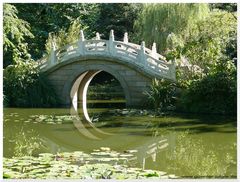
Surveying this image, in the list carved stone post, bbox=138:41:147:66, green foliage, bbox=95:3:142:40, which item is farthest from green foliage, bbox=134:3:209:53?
carved stone post, bbox=138:41:147:66

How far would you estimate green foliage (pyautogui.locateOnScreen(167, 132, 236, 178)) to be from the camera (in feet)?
21.5

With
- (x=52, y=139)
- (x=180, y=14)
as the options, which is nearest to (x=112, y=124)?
(x=52, y=139)

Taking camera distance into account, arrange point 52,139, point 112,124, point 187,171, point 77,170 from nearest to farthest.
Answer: point 77,170 < point 187,171 < point 52,139 < point 112,124

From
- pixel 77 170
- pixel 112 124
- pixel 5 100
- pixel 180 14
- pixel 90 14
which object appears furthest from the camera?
pixel 90 14

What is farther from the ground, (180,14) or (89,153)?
(180,14)

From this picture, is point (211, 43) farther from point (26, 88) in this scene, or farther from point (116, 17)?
point (116, 17)

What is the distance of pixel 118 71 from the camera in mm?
13805

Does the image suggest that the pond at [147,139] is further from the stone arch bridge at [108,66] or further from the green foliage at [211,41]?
the green foliage at [211,41]

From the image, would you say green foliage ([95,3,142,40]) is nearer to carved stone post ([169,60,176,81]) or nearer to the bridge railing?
the bridge railing

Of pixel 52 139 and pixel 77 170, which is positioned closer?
pixel 77 170

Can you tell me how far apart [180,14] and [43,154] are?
11.7 metres

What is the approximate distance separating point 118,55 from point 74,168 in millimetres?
7925

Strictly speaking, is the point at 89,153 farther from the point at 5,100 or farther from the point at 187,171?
the point at 5,100

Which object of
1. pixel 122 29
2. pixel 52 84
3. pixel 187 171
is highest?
pixel 122 29
